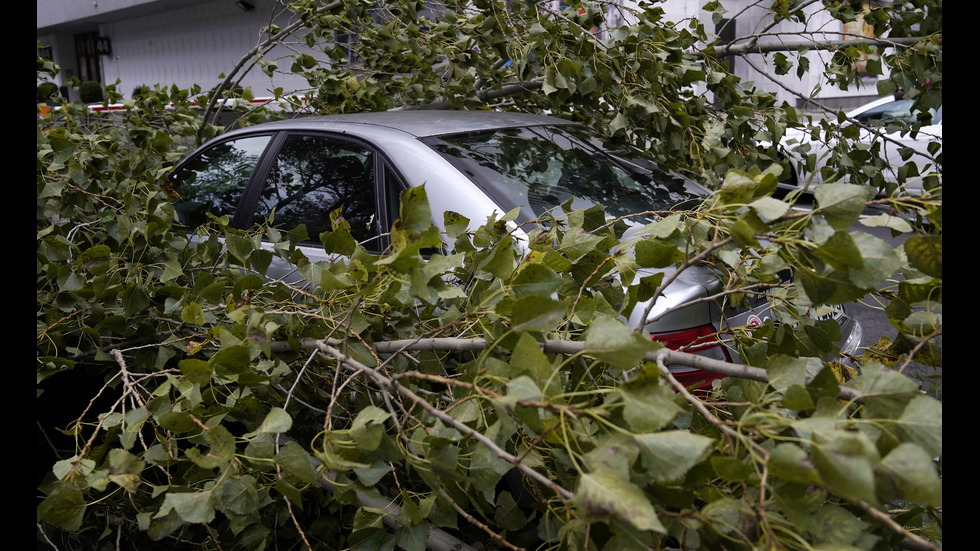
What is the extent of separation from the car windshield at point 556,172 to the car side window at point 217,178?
3.88ft

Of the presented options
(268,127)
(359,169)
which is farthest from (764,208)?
(268,127)

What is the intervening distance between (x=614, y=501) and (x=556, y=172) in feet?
8.02

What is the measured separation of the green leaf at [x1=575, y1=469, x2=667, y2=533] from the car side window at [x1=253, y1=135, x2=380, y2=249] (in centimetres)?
229

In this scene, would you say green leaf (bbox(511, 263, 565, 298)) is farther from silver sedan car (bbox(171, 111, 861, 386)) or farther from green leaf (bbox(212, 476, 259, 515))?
silver sedan car (bbox(171, 111, 861, 386))

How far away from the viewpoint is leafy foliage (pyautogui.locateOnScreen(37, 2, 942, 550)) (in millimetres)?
896

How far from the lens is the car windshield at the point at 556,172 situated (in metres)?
2.96

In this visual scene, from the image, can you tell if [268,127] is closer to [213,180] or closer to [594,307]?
[213,180]

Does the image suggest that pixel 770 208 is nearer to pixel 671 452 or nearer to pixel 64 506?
pixel 671 452

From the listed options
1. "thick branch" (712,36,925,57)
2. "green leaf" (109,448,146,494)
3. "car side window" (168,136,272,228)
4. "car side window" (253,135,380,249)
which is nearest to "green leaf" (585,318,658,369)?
"green leaf" (109,448,146,494)

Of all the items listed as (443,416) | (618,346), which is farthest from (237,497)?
(618,346)

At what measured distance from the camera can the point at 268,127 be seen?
149 inches

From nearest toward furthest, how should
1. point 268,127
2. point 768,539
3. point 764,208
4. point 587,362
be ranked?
point 768,539 < point 764,208 < point 587,362 < point 268,127

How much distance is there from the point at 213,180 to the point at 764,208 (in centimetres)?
348
